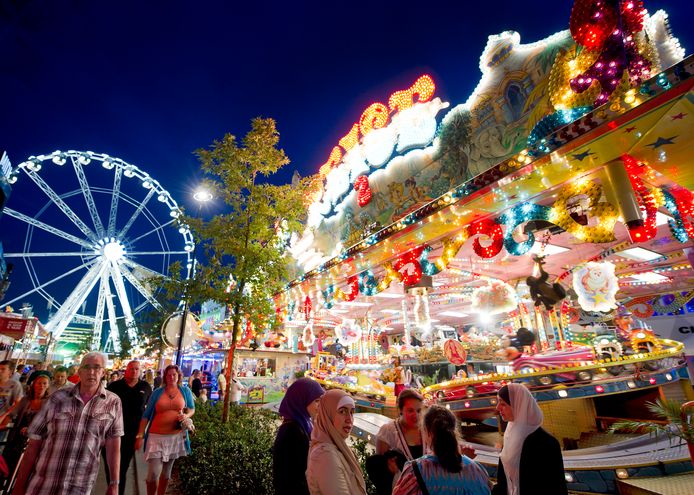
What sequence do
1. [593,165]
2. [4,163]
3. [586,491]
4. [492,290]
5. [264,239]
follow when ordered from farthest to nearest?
[4,163] → [492,290] → [264,239] → [593,165] → [586,491]

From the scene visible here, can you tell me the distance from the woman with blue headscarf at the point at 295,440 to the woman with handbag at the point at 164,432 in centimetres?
268

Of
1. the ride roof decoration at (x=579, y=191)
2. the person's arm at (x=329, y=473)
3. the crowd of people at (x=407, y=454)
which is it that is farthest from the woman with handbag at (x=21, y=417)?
the ride roof decoration at (x=579, y=191)

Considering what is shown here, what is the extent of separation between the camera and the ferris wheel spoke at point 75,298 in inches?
1035

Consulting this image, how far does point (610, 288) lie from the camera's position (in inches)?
258

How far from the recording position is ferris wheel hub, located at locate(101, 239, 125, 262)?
2694 cm

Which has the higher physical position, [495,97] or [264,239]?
[495,97]

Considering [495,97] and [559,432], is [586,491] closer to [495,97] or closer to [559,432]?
[559,432]

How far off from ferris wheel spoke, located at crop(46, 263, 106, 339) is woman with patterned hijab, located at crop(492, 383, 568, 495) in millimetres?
31006

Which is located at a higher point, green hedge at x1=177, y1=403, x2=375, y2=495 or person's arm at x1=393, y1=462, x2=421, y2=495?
person's arm at x1=393, y1=462, x2=421, y2=495

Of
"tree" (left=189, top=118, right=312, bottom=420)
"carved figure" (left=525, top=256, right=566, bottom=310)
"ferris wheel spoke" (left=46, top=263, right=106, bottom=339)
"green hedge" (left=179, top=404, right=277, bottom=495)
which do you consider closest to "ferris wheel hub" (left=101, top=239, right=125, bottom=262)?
"ferris wheel spoke" (left=46, top=263, right=106, bottom=339)

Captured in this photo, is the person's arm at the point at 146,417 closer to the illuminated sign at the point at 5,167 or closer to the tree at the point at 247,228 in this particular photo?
the tree at the point at 247,228

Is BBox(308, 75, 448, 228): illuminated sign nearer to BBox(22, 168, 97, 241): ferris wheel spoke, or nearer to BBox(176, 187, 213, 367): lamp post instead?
BBox(176, 187, 213, 367): lamp post

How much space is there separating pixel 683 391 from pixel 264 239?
8.43 metres

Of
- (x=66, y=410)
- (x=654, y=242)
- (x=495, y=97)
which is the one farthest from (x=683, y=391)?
(x=66, y=410)
